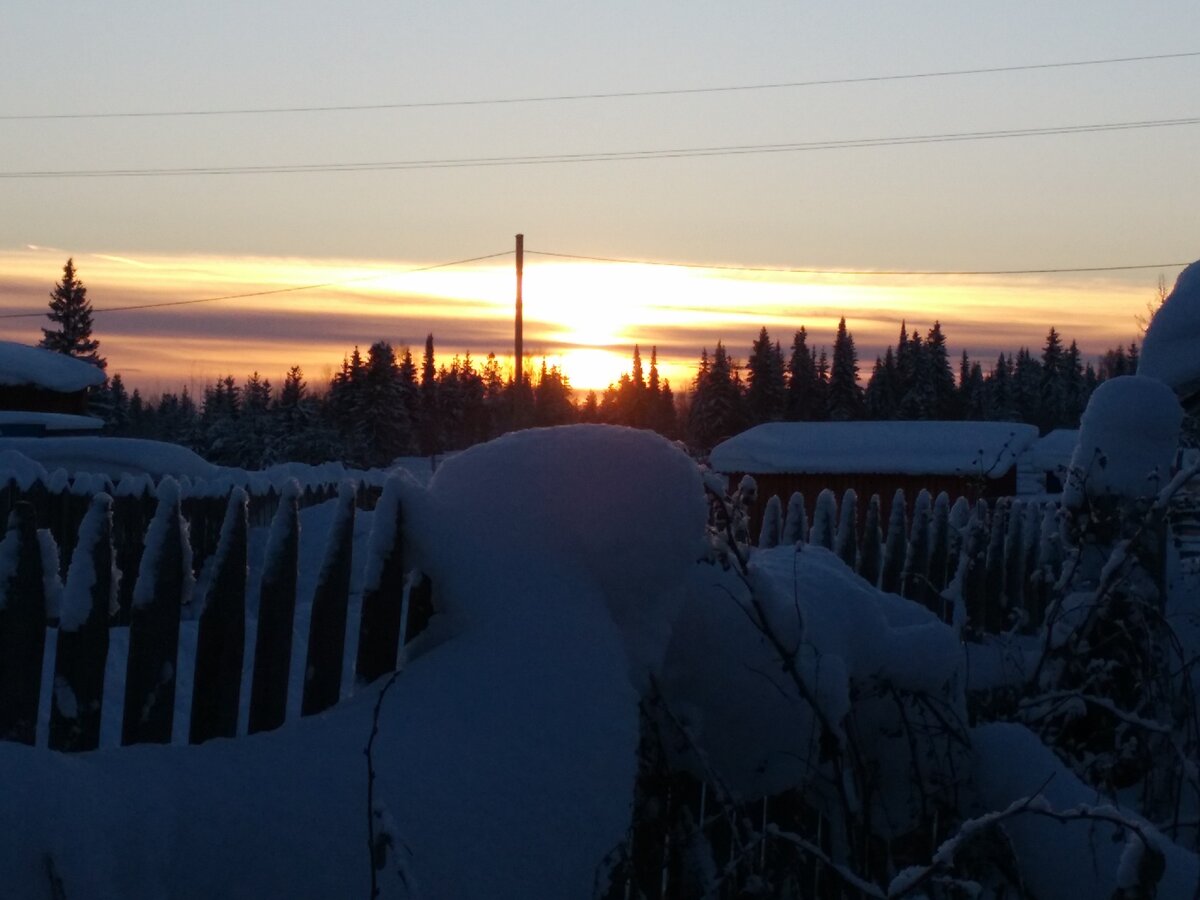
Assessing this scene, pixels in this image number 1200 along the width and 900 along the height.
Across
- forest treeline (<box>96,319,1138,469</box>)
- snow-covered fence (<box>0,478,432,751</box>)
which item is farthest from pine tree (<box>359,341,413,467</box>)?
snow-covered fence (<box>0,478,432,751</box>)

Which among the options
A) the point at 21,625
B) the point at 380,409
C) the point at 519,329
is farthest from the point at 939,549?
the point at 380,409

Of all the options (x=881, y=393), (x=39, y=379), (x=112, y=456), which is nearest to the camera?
(x=112, y=456)

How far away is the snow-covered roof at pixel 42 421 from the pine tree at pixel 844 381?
192ft

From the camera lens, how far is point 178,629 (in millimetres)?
2672

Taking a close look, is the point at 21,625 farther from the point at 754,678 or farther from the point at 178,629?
the point at 754,678

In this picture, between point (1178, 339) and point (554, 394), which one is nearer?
point (1178, 339)

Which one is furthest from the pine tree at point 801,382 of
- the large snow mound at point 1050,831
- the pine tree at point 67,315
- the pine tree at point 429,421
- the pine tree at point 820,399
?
the large snow mound at point 1050,831

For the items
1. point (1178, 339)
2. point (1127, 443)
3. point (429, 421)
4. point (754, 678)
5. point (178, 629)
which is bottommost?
point (429, 421)

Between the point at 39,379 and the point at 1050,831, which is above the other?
the point at 1050,831

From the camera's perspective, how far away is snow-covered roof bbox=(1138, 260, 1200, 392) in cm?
559

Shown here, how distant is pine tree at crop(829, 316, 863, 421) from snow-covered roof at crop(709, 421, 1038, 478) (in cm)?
5190

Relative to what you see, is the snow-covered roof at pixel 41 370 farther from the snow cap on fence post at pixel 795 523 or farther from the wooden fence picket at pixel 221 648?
the wooden fence picket at pixel 221 648

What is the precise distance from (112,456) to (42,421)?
10.5m

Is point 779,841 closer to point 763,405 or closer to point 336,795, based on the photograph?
point 336,795
